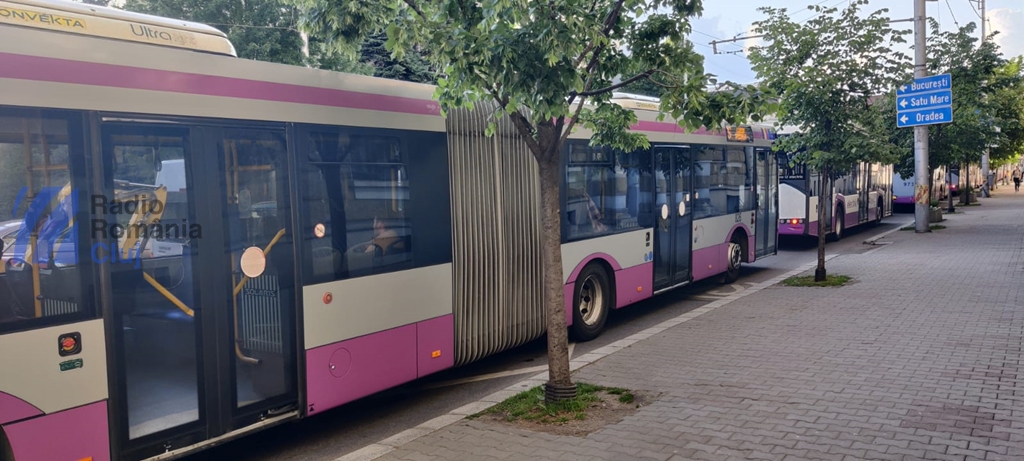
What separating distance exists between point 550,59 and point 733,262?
31.4ft

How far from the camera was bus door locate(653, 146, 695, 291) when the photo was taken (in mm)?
11516

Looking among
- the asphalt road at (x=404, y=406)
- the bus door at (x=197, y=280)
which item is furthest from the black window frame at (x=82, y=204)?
the asphalt road at (x=404, y=406)

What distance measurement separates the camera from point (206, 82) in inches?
212

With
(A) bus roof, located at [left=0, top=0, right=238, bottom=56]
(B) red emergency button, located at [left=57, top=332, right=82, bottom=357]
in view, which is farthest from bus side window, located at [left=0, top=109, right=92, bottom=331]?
(A) bus roof, located at [left=0, top=0, right=238, bottom=56]

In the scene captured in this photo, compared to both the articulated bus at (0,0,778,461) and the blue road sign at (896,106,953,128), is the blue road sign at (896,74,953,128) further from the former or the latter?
the articulated bus at (0,0,778,461)

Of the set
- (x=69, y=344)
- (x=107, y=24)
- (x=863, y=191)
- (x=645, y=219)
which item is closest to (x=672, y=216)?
(x=645, y=219)

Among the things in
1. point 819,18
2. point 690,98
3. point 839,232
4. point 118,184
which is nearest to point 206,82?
point 118,184

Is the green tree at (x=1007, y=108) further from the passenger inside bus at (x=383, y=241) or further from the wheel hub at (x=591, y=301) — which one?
the passenger inside bus at (x=383, y=241)

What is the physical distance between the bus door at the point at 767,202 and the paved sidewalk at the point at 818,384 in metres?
2.46

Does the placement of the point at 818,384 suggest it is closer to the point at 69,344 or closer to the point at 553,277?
the point at 553,277

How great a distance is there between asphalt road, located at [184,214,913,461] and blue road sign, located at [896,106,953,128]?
12.1 metres

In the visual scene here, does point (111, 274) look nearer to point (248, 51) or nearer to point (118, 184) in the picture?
point (118, 184)

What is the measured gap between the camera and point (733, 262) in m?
14.2

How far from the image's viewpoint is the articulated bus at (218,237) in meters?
4.54
